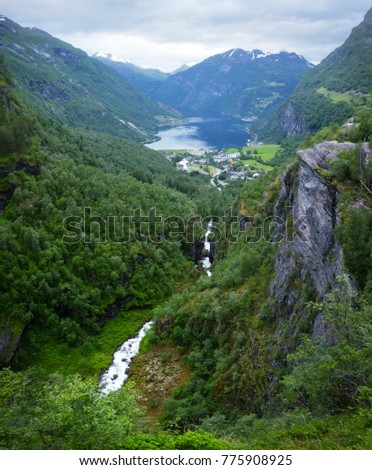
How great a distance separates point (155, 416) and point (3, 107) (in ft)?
230

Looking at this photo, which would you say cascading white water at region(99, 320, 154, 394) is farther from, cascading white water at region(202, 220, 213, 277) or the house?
the house

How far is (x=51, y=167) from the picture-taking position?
7656 centimetres

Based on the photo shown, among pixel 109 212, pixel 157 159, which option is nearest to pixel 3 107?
pixel 109 212

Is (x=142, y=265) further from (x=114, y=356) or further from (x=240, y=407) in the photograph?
(x=240, y=407)

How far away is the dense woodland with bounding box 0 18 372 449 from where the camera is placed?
18.5m

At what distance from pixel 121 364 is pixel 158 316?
9000 millimetres

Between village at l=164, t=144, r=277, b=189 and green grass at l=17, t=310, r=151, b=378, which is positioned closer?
green grass at l=17, t=310, r=151, b=378

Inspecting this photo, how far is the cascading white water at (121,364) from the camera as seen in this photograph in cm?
5110

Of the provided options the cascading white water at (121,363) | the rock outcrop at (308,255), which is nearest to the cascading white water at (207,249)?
the cascading white water at (121,363)

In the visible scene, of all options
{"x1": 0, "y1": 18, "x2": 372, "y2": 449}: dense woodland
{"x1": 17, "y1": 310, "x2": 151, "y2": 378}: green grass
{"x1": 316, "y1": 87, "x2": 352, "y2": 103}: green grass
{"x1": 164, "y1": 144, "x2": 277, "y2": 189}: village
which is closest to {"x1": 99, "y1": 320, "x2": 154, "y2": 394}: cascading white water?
{"x1": 17, "y1": 310, "x2": 151, "y2": 378}: green grass

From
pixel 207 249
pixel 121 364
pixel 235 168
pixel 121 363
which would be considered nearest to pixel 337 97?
pixel 235 168

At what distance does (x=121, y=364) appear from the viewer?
5550 cm

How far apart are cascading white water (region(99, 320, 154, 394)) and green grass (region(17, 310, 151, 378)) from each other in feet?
2.89

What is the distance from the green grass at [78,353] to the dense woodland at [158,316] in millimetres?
200
